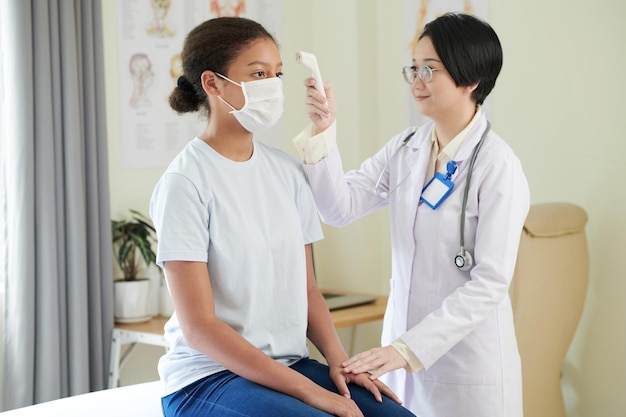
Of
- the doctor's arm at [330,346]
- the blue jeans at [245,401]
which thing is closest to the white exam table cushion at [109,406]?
the blue jeans at [245,401]

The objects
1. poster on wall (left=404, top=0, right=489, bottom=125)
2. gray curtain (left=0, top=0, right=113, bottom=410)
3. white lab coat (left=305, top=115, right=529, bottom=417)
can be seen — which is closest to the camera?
white lab coat (left=305, top=115, right=529, bottom=417)

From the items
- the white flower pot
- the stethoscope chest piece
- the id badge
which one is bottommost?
the white flower pot

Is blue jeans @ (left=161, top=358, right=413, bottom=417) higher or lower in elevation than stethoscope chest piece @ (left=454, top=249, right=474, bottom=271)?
lower

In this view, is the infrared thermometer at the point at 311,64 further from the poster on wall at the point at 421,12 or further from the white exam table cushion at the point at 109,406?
the poster on wall at the point at 421,12

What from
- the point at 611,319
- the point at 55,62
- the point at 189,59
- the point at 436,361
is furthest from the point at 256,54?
the point at 611,319

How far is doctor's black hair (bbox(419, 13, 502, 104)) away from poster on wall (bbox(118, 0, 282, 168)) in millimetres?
1505

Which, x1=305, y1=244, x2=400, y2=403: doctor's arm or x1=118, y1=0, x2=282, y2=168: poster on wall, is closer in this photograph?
x1=305, y1=244, x2=400, y2=403: doctor's arm

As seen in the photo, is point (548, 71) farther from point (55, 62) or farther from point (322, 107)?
point (55, 62)

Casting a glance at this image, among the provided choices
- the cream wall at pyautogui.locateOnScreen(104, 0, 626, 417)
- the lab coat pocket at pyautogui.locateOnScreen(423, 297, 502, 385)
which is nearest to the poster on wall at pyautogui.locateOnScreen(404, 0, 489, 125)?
the cream wall at pyautogui.locateOnScreen(104, 0, 626, 417)

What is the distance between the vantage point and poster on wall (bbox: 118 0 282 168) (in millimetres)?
3102

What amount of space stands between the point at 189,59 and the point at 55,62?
1198 mm

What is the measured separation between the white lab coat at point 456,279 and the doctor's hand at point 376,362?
4 cm

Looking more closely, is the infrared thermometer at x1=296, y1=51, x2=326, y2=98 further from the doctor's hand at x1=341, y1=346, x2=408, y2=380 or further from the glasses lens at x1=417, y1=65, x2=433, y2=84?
the doctor's hand at x1=341, y1=346, x2=408, y2=380

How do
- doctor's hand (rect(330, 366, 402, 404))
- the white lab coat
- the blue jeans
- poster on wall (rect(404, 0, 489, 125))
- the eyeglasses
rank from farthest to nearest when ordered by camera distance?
poster on wall (rect(404, 0, 489, 125)), the eyeglasses, the white lab coat, doctor's hand (rect(330, 366, 402, 404)), the blue jeans
